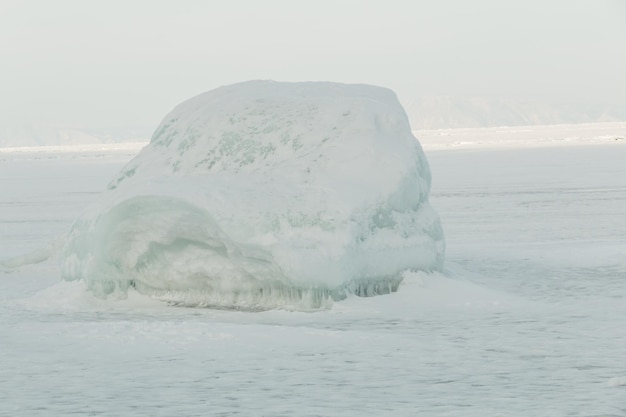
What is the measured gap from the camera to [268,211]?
11000mm

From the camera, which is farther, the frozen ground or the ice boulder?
the ice boulder

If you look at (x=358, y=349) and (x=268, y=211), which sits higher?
(x=268, y=211)

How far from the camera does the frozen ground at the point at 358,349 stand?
6879mm

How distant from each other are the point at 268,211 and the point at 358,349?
2710 mm

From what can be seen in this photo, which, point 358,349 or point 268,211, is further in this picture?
point 268,211

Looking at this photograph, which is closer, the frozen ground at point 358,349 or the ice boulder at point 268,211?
the frozen ground at point 358,349

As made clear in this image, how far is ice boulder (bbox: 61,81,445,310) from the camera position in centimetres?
1088

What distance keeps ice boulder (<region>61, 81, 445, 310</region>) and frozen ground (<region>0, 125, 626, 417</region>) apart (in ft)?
1.25

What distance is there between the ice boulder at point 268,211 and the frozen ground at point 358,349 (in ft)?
1.25

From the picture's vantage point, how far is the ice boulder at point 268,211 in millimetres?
10883

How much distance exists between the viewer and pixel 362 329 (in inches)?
382

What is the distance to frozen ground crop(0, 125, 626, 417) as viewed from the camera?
22.6ft

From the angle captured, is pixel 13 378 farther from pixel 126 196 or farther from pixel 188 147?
pixel 188 147

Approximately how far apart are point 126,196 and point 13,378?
3.78 metres
